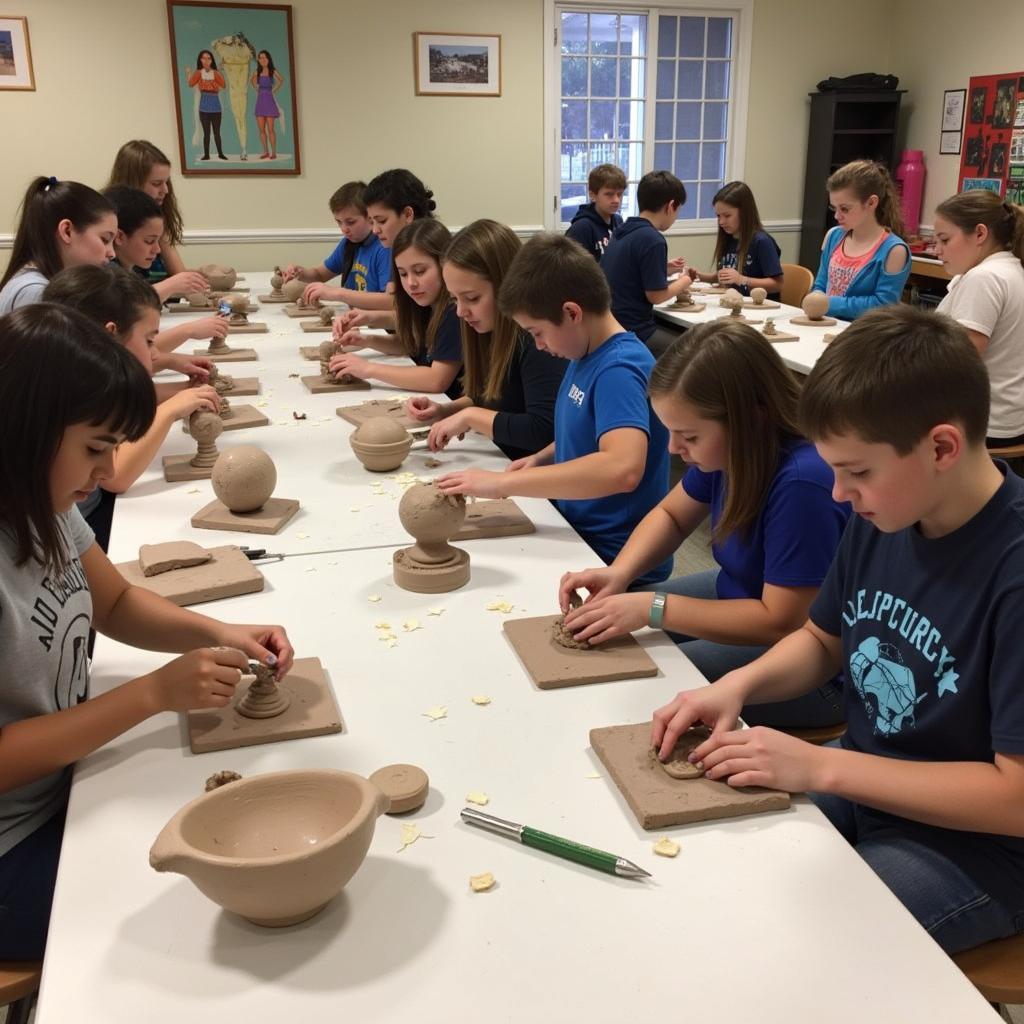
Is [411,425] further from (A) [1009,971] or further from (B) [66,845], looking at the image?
(A) [1009,971]

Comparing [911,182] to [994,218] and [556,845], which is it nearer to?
[994,218]

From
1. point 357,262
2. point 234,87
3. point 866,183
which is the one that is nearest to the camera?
point 866,183

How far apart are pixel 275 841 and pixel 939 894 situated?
79cm

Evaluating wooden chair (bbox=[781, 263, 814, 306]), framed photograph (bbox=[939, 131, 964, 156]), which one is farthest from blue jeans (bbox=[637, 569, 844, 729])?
framed photograph (bbox=[939, 131, 964, 156])

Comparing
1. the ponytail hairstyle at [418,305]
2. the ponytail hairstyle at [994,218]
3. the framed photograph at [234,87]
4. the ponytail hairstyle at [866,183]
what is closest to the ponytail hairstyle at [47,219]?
the ponytail hairstyle at [418,305]

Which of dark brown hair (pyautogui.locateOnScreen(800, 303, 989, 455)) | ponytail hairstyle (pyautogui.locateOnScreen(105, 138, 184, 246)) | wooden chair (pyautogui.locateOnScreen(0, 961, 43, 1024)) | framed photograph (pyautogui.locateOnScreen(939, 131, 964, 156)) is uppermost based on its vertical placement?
framed photograph (pyautogui.locateOnScreen(939, 131, 964, 156))

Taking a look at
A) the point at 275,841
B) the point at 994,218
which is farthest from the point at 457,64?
the point at 275,841

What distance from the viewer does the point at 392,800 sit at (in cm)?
108

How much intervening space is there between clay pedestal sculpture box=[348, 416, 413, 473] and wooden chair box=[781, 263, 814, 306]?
3701mm

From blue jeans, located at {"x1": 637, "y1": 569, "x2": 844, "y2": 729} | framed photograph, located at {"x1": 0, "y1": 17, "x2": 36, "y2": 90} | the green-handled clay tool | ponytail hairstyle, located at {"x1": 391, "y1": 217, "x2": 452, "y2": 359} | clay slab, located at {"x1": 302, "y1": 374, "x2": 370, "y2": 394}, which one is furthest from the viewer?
framed photograph, located at {"x1": 0, "y1": 17, "x2": 36, "y2": 90}

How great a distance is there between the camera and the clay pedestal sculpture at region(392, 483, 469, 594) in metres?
1.67

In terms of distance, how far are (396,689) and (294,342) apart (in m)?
2.93

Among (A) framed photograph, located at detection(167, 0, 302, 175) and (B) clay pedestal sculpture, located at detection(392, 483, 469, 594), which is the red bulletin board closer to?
(A) framed photograph, located at detection(167, 0, 302, 175)

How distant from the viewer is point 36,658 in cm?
126
